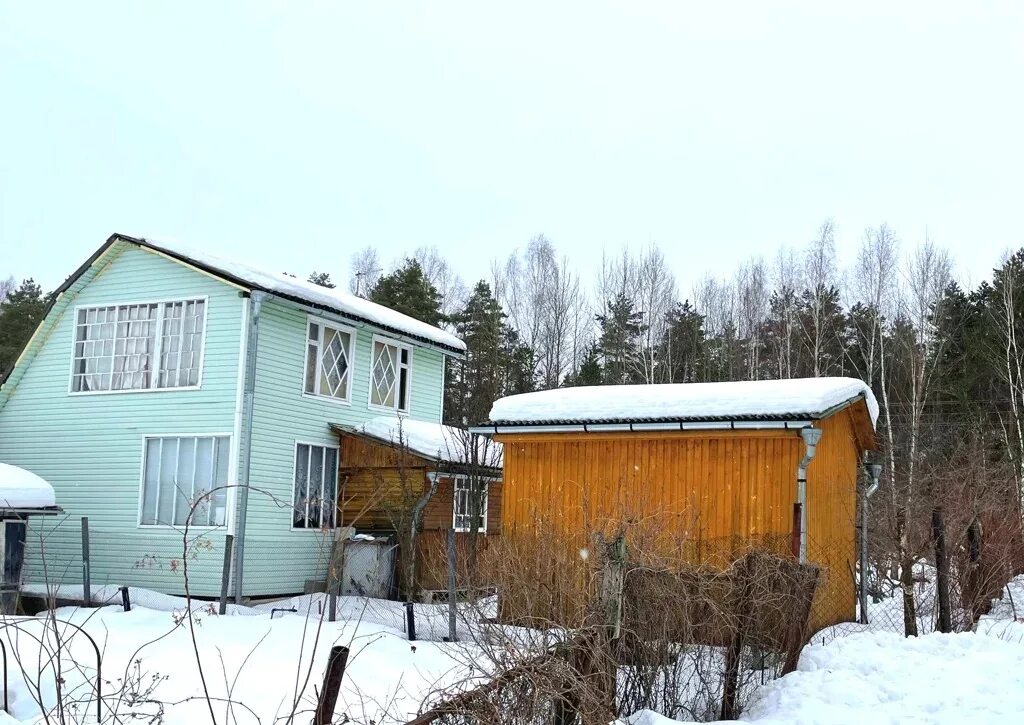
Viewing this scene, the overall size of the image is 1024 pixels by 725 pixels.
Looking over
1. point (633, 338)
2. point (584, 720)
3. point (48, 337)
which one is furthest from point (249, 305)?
point (633, 338)

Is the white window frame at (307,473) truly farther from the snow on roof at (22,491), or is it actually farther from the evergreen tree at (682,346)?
the evergreen tree at (682,346)

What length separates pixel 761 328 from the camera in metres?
40.5

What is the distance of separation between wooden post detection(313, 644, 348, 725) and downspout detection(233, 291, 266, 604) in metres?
12.0

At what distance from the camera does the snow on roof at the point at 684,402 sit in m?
12.6

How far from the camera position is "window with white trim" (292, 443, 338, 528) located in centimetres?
1748

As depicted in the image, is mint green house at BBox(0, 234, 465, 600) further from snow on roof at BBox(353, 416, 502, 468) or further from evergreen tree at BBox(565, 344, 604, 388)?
evergreen tree at BBox(565, 344, 604, 388)

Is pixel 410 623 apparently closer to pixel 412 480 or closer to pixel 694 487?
pixel 694 487

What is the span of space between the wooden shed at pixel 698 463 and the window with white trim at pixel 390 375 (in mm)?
5949

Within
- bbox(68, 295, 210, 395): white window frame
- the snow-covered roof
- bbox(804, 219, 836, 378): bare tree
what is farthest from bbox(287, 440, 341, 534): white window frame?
bbox(804, 219, 836, 378): bare tree

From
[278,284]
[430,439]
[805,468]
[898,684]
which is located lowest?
[898,684]

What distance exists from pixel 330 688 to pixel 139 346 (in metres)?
15.0

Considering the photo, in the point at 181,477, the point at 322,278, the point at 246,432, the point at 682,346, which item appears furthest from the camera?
the point at 322,278

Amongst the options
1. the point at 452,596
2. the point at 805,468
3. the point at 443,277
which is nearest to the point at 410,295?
the point at 443,277

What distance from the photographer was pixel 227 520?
1602cm
